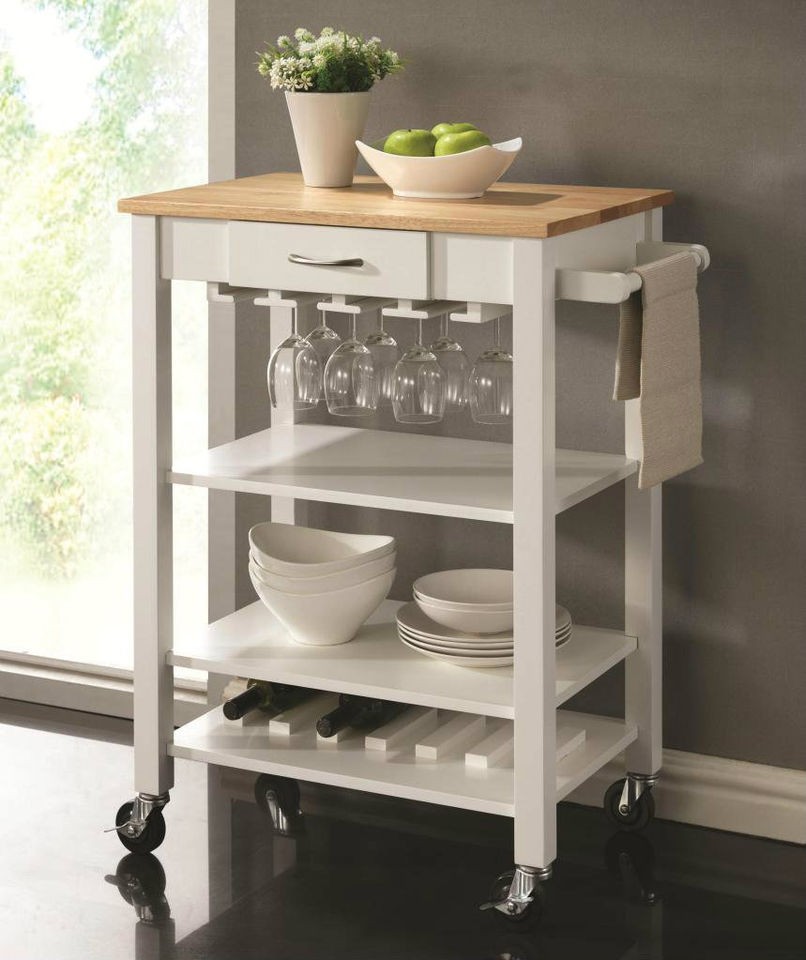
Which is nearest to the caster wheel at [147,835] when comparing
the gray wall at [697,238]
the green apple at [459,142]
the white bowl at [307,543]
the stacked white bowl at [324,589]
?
the stacked white bowl at [324,589]

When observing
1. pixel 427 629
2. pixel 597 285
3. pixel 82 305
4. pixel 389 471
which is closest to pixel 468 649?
pixel 427 629

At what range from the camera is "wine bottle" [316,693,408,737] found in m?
2.98

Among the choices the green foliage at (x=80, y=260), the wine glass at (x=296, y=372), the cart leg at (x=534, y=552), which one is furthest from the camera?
the green foliage at (x=80, y=260)

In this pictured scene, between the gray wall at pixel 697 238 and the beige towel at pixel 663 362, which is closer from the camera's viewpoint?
the beige towel at pixel 663 362

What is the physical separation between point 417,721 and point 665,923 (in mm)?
602

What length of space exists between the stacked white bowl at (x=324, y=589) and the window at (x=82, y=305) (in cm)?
71

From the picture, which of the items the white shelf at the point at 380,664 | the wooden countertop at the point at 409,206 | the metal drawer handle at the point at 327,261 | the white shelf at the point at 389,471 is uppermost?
the wooden countertop at the point at 409,206

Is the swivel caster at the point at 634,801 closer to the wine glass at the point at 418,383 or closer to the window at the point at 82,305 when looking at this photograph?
the wine glass at the point at 418,383

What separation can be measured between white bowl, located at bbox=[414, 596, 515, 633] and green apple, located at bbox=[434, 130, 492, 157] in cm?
81

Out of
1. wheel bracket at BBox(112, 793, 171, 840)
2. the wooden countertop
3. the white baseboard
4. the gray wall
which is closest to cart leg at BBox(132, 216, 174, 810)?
wheel bracket at BBox(112, 793, 171, 840)

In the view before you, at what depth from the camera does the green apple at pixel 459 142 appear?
8.90 feet

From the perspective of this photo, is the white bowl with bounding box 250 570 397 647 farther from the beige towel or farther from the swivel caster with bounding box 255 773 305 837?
the beige towel

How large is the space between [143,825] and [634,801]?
956 millimetres

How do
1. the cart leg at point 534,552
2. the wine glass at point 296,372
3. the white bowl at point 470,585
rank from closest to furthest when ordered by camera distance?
the cart leg at point 534,552 → the wine glass at point 296,372 → the white bowl at point 470,585
